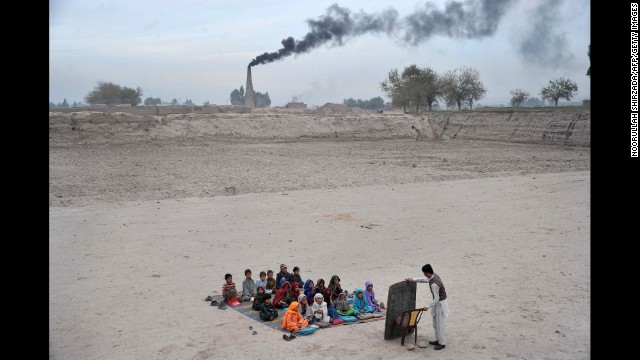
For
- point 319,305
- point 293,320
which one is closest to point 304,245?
point 319,305

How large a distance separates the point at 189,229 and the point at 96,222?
10.3 feet

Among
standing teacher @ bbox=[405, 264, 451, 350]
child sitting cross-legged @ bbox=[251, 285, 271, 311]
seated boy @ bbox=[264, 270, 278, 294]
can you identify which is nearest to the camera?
standing teacher @ bbox=[405, 264, 451, 350]

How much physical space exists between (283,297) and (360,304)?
1329mm

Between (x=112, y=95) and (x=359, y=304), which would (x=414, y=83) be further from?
(x=359, y=304)

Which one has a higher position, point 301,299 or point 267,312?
point 301,299

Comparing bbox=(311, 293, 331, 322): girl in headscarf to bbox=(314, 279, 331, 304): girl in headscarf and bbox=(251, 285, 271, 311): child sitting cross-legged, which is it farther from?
bbox=(251, 285, 271, 311): child sitting cross-legged

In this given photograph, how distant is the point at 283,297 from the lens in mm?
10000

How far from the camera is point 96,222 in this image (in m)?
17.5

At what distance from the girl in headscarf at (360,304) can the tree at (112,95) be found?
72032 millimetres

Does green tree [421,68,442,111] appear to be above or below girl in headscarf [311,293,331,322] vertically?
above

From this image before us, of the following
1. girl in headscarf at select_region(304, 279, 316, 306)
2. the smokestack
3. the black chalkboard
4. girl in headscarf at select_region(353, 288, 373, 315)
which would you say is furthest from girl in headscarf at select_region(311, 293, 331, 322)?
the smokestack

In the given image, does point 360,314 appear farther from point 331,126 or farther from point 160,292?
point 331,126

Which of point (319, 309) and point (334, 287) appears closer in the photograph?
point (319, 309)

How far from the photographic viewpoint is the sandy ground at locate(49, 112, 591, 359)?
28.0ft
